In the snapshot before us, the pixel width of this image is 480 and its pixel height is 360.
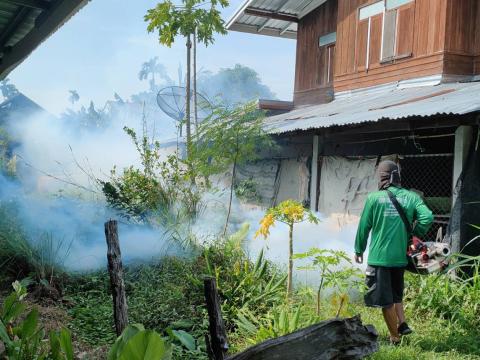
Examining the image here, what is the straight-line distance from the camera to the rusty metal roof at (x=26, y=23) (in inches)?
139

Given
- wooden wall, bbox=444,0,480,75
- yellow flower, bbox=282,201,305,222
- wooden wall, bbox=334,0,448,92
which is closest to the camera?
yellow flower, bbox=282,201,305,222

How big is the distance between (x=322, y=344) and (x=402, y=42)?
956cm

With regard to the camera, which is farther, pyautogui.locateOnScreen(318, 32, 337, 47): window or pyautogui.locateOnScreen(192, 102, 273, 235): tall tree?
pyautogui.locateOnScreen(318, 32, 337, 47): window

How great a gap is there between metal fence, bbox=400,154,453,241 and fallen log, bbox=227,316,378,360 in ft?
16.3

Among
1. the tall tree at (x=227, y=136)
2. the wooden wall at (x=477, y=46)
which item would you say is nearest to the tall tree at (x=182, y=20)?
the tall tree at (x=227, y=136)

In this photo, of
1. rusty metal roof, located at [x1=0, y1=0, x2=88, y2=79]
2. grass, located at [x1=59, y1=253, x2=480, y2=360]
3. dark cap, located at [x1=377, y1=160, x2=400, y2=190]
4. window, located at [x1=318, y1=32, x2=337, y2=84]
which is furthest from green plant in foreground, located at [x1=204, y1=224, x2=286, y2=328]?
window, located at [x1=318, y1=32, x2=337, y2=84]

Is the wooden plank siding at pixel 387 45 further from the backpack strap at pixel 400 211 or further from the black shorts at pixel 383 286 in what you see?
the black shorts at pixel 383 286

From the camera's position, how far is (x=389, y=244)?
14.4ft

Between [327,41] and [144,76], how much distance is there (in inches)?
2338

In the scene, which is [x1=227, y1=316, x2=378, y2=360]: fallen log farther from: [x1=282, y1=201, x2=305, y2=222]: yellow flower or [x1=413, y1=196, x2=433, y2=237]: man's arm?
[x1=282, y1=201, x2=305, y2=222]: yellow flower

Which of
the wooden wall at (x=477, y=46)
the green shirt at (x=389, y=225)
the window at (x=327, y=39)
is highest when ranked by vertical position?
the window at (x=327, y=39)

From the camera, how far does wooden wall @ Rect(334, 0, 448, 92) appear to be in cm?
938

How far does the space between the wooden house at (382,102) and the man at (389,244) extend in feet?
5.61

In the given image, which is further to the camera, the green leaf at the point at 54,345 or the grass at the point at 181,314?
the grass at the point at 181,314
